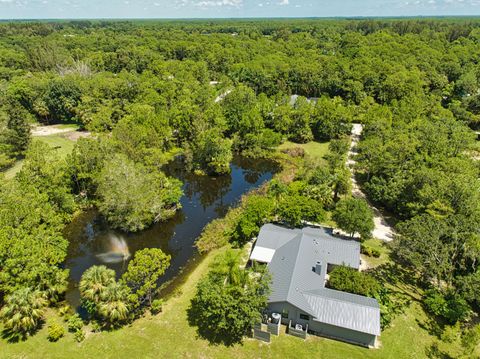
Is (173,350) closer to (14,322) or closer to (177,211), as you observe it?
(14,322)

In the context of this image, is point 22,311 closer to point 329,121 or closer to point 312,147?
point 312,147

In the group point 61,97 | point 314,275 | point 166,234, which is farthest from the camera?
point 61,97

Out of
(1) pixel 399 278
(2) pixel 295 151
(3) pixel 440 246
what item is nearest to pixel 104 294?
(1) pixel 399 278

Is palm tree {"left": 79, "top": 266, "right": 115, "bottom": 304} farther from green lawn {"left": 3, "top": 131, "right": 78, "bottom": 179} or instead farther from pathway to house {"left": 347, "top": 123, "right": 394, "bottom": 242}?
green lawn {"left": 3, "top": 131, "right": 78, "bottom": 179}

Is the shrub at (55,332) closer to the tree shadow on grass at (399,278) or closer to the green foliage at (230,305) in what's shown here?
the green foliage at (230,305)

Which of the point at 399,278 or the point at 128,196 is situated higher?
the point at 128,196

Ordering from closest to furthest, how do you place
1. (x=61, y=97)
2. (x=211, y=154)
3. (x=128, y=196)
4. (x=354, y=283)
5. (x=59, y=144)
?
(x=354, y=283)
(x=128, y=196)
(x=211, y=154)
(x=59, y=144)
(x=61, y=97)

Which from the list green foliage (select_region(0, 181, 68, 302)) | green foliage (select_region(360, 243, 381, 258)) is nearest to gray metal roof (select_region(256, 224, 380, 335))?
green foliage (select_region(360, 243, 381, 258))

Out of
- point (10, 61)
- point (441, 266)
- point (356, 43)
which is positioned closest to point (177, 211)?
point (441, 266)
